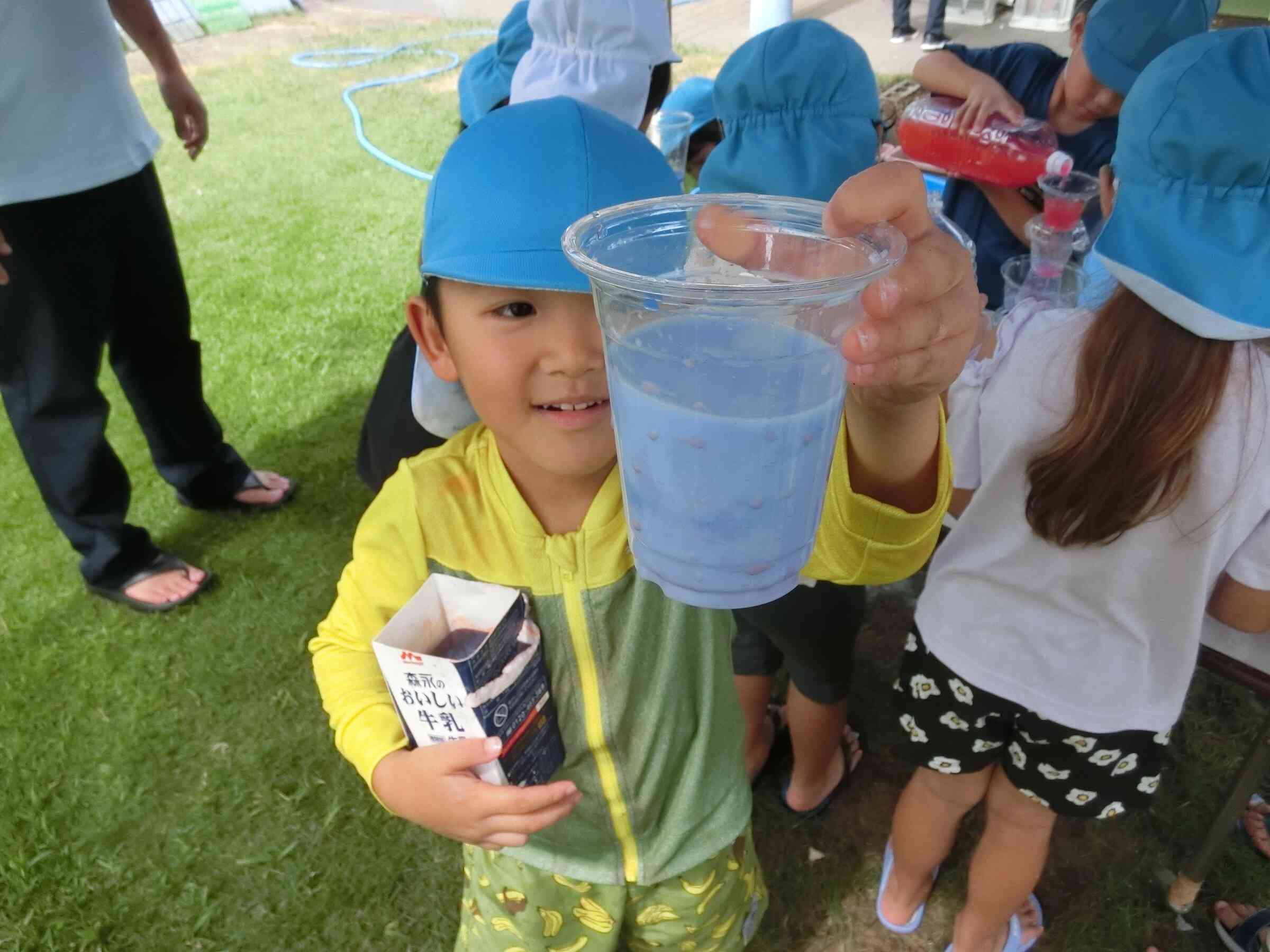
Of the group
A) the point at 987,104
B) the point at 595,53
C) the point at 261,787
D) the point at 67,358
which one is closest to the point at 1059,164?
the point at 987,104

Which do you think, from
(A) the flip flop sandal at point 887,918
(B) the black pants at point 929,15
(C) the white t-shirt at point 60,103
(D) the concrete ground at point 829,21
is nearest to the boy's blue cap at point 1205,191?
(A) the flip flop sandal at point 887,918

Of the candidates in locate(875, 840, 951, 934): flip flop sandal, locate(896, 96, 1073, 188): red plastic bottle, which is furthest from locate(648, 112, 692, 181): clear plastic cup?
locate(875, 840, 951, 934): flip flop sandal

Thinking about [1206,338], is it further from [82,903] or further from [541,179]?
[82,903]

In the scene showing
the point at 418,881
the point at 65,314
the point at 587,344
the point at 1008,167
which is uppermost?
the point at 587,344

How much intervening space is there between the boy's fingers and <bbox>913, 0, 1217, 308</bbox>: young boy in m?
2.04

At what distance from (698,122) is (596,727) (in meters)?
2.02

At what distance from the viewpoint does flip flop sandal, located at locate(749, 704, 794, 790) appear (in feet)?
7.90

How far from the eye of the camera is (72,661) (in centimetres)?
284

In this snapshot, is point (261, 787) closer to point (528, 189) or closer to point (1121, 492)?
point (528, 189)

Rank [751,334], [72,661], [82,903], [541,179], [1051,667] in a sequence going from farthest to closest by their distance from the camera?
[72,661]
[82,903]
[1051,667]
[541,179]
[751,334]

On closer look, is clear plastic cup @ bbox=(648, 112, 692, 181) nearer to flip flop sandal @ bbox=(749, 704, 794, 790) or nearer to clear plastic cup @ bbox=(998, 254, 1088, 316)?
clear plastic cup @ bbox=(998, 254, 1088, 316)

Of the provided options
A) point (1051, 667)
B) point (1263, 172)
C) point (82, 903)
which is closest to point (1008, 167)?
point (1263, 172)

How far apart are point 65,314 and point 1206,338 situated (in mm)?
2801

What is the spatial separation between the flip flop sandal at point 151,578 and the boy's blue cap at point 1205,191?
291cm
